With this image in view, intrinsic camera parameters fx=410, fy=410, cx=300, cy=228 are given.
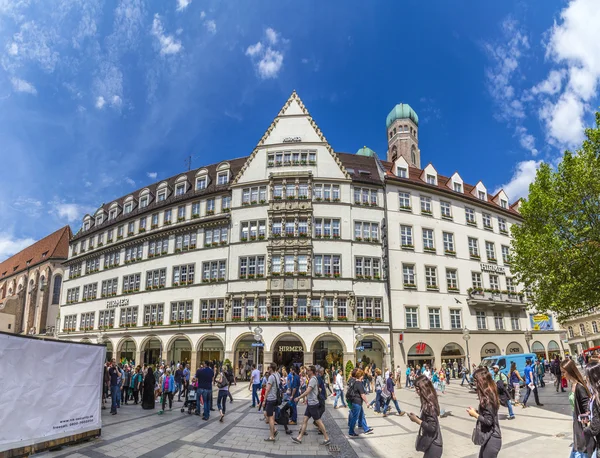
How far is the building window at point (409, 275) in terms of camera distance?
3658cm

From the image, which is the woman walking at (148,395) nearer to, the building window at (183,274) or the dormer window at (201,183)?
the building window at (183,274)

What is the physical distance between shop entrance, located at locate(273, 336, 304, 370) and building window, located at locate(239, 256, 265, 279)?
5873mm

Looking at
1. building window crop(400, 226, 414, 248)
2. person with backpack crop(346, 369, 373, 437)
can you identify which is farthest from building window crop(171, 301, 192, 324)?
person with backpack crop(346, 369, 373, 437)

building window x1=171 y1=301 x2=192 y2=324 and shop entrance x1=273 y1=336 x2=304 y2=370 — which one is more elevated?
building window x1=171 y1=301 x2=192 y2=324

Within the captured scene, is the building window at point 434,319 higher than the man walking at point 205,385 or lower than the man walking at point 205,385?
higher

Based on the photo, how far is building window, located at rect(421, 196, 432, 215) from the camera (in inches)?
1560

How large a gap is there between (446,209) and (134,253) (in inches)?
1308

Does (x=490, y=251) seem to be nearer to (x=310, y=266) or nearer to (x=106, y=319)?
(x=310, y=266)

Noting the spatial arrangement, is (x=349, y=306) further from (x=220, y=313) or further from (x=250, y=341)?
(x=220, y=313)

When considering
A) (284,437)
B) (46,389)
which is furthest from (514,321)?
(46,389)

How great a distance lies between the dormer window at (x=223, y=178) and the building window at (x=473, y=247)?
25.2 metres

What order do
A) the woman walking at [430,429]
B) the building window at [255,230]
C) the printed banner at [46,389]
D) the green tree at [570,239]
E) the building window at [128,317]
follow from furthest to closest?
the building window at [128,317] → the building window at [255,230] → the green tree at [570,239] → the printed banner at [46,389] → the woman walking at [430,429]

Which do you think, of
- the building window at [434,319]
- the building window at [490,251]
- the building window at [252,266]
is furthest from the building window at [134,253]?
the building window at [490,251]

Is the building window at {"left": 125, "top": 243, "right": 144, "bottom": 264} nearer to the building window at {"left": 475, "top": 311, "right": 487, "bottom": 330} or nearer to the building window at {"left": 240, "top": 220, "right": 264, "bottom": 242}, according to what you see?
the building window at {"left": 240, "top": 220, "right": 264, "bottom": 242}
